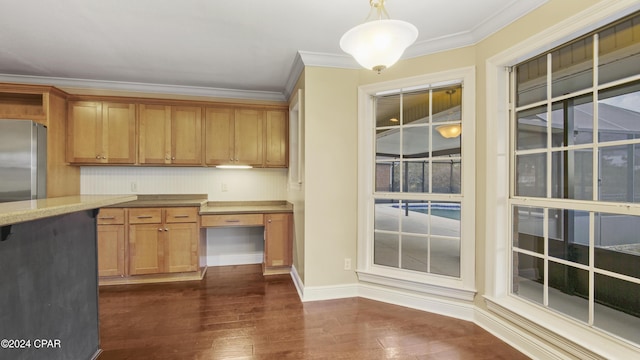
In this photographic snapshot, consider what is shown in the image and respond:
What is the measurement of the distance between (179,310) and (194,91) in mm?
2803

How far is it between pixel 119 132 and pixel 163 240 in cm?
148

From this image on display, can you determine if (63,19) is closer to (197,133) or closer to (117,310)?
(197,133)

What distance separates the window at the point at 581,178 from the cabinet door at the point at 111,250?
402cm

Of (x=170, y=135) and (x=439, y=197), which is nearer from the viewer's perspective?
(x=439, y=197)

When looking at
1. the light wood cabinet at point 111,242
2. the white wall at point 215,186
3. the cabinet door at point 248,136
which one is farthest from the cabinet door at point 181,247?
the cabinet door at point 248,136

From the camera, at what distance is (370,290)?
2.99 metres

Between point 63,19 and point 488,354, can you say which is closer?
point 488,354

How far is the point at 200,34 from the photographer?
2.56m

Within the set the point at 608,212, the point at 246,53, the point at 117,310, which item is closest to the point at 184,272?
the point at 117,310

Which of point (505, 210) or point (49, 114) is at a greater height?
point (49, 114)

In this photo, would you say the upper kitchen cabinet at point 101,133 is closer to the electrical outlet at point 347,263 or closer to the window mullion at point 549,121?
the electrical outlet at point 347,263

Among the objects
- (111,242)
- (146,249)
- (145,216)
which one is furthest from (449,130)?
(111,242)

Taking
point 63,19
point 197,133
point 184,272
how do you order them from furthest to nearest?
point 197,133
point 184,272
point 63,19

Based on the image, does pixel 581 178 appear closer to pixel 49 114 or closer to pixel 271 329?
pixel 271 329
